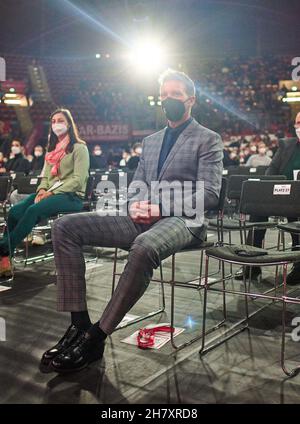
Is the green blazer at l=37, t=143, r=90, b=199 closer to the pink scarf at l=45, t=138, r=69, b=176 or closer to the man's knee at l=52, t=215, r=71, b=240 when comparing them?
the pink scarf at l=45, t=138, r=69, b=176

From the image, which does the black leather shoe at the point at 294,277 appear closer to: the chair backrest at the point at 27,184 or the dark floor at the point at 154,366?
the dark floor at the point at 154,366

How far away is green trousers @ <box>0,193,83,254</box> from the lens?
3820 millimetres

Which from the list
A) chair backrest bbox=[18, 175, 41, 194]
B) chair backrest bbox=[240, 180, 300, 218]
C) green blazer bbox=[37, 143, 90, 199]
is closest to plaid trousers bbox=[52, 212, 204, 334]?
chair backrest bbox=[240, 180, 300, 218]

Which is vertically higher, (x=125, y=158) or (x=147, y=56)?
(x=147, y=56)

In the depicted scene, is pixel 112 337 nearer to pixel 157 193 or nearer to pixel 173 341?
pixel 173 341

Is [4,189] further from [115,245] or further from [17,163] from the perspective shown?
[17,163]

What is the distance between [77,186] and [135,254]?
1.85 meters

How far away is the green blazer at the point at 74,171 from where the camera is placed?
151 inches

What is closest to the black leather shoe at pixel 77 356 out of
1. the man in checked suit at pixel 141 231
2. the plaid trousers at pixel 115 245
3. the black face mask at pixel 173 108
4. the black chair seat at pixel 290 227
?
the man in checked suit at pixel 141 231

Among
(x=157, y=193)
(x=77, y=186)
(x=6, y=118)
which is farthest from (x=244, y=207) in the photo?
(x=6, y=118)

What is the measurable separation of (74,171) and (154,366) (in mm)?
2069

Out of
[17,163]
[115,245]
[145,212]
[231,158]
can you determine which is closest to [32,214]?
[115,245]

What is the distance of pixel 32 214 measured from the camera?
3824 mm

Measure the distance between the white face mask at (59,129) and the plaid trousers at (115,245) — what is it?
1.68 metres
